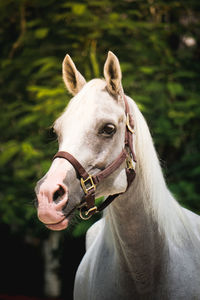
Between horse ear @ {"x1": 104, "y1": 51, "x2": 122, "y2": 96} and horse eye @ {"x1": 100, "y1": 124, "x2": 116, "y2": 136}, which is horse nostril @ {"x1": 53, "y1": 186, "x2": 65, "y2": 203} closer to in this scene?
horse eye @ {"x1": 100, "y1": 124, "x2": 116, "y2": 136}

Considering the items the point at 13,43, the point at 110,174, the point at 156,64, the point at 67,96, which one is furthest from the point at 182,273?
the point at 13,43

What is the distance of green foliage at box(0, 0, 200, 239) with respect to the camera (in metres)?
4.31

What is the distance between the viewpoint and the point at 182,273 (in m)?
2.07

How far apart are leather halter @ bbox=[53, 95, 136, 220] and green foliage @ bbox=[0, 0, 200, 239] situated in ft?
6.87

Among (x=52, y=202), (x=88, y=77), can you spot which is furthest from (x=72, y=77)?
(x=88, y=77)

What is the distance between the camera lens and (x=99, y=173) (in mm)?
1889

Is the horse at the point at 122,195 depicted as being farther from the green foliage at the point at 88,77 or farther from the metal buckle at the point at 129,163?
the green foliage at the point at 88,77

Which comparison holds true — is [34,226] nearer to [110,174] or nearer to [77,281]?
[77,281]

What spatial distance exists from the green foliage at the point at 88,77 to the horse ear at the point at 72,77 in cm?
185

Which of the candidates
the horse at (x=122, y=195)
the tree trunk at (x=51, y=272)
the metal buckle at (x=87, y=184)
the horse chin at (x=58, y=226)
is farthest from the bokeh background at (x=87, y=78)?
the horse chin at (x=58, y=226)

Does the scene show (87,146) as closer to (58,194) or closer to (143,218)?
(58,194)

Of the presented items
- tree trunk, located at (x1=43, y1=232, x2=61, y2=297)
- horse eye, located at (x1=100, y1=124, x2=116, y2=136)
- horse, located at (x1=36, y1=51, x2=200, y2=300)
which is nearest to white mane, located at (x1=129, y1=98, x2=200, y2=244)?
horse, located at (x1=36, y1=51, x2=200, y2=300)

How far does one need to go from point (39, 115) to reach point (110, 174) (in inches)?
105

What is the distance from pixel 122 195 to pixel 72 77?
0.82 meters
